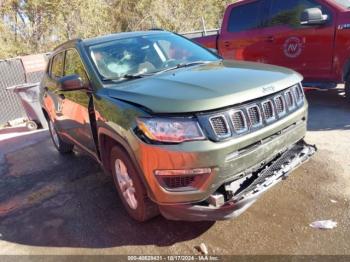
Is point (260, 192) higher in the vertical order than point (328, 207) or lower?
higher

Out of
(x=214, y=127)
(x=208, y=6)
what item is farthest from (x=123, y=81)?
(x=208, y=6)

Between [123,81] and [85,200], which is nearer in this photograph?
[123,81]

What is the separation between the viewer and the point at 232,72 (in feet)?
11.6

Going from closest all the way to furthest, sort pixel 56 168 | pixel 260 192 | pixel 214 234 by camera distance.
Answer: pixel 260 192 < pixel 214 234 < pixel 56 168

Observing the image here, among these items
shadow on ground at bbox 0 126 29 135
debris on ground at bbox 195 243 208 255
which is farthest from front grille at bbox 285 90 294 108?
shadow on ground at bbox 0 126 29 135

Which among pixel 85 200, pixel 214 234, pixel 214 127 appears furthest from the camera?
pixel 85 200

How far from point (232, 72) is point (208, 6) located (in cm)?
2102

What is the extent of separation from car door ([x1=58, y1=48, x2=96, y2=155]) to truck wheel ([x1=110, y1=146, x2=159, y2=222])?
662mm

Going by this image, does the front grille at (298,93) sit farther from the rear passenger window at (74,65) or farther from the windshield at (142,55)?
the rear passenger window at (74,65)

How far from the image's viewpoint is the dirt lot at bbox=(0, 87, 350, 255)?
319 centimetres

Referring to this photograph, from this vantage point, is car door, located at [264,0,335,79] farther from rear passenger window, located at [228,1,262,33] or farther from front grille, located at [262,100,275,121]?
front grille, located at [262,100,275,121]

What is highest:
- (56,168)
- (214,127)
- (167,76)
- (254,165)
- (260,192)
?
(167,76)

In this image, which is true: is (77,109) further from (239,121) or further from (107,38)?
(239,121)

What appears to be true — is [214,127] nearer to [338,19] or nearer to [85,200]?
[85,200]
